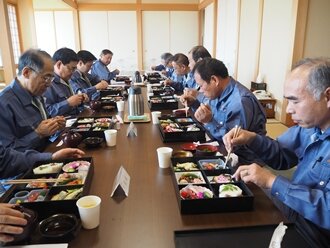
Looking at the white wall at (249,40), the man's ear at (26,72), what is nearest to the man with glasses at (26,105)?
the man's ear at (26,72)

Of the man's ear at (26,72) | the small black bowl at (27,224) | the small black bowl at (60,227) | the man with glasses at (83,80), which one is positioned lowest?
the small black bowl at (60,227)

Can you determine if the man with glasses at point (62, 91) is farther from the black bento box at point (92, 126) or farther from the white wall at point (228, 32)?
the white wall at point (228, 32)

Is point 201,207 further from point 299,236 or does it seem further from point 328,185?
point 328,185

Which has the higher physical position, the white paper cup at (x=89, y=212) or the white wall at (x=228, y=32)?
the white wall at (x=228, y=32)

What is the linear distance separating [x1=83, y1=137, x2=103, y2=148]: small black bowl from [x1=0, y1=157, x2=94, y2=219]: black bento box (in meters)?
0.35

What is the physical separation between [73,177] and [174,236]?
54cm

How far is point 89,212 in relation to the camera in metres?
0.94

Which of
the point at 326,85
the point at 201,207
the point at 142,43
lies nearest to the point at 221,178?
the point at 201,207

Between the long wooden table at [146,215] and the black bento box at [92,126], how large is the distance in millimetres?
389

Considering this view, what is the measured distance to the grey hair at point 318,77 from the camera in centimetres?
108

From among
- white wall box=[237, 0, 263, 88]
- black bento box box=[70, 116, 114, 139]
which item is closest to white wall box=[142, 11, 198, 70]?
white wall box=[237, 0, 263, 88]

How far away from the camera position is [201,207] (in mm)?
1032

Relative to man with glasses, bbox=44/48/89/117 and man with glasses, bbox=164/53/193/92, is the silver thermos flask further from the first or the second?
man with glasses, bbox=164/53/193/92

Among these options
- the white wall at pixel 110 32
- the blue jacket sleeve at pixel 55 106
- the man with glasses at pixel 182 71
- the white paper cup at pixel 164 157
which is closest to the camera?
the white paper cup at pixel 164 157
